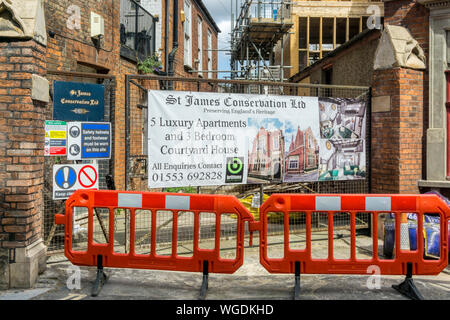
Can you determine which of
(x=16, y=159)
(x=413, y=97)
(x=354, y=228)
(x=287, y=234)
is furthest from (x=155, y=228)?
(x=413, y=97)

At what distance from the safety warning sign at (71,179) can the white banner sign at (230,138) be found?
33.6 inches

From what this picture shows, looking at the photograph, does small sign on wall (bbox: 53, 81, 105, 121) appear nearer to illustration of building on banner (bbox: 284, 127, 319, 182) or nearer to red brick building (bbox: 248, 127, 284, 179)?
red brick building (bbox: 248, 127, 284, 179)

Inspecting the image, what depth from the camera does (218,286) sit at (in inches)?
192

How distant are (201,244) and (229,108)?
2.43m

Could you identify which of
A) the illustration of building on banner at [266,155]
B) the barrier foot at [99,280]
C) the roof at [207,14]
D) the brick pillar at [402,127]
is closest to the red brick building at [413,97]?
Answer: the brick pillar at [402,127]

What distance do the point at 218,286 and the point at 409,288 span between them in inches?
89.7

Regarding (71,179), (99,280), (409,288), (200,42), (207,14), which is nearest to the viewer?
(409,288)

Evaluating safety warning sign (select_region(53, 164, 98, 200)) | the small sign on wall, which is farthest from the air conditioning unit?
safety warning sign (select_region(53, 164, 98, 200))

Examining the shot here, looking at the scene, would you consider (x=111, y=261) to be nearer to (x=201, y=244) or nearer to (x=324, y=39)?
(x=201, y=244)

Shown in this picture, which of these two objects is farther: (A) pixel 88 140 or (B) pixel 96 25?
(B) pixel 96 25

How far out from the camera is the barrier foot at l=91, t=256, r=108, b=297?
4.47 m

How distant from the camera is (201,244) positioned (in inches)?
267

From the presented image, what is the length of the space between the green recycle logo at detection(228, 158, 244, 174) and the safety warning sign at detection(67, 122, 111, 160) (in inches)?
76.4

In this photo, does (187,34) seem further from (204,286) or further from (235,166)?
(204,286)
